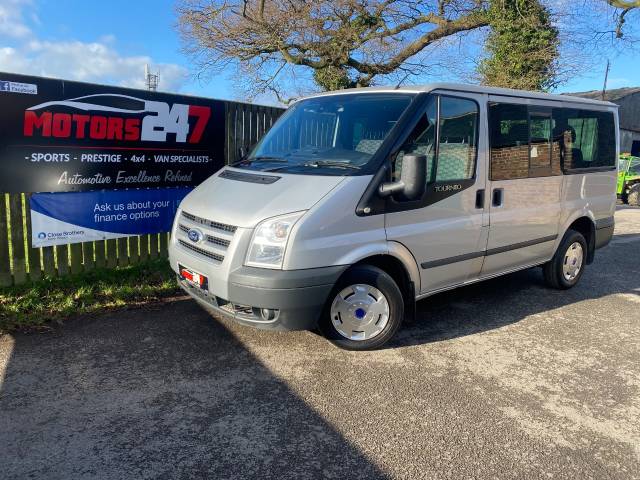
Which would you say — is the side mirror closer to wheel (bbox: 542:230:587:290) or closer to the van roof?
the van roof

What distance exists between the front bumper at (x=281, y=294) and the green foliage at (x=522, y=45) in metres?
12.3

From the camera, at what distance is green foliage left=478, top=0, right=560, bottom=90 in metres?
13.5

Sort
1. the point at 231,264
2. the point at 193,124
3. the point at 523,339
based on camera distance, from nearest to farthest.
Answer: the point at 231,264
the point at 523,339
the point at 193,124

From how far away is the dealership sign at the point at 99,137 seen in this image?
16.6ft

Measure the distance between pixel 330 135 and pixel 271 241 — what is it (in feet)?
4.56

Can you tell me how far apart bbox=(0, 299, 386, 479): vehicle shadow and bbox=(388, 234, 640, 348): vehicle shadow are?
146cm

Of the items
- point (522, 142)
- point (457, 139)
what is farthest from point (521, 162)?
point (457, 139)

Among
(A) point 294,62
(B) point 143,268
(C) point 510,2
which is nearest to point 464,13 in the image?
(C) point 510,2

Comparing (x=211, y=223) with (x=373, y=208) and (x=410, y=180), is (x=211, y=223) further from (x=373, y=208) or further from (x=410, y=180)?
(x=410, y=180)

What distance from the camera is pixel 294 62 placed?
13961 mm

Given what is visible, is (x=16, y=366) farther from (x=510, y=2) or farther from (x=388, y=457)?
(x=510, y=2)

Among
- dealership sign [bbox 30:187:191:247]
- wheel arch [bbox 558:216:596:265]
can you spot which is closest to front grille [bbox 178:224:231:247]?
dealership sign [bbox 30:187:191:247]

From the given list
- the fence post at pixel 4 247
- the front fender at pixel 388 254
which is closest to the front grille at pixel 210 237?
the front fender at pixel 388 254

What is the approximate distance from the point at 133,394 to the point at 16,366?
1.11 m
